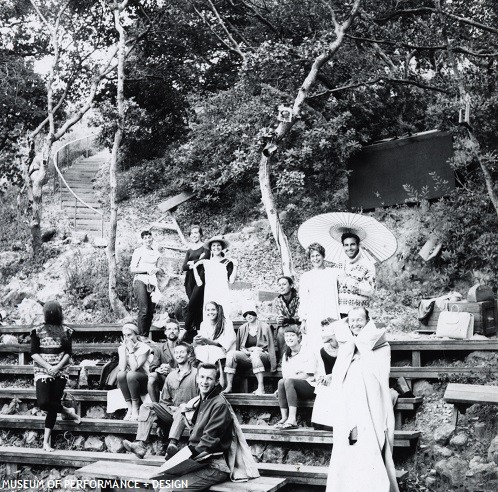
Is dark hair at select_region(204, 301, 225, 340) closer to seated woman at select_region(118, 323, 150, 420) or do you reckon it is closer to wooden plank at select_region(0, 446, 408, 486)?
seated woman at select_region(118, 323, 150, 420)

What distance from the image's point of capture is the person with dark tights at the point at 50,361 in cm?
700

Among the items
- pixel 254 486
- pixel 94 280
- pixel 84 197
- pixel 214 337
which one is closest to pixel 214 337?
pixel 214 337

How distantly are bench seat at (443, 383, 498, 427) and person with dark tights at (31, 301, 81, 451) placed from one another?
391 centimetres

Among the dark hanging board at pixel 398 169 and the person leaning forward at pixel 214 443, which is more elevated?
the dark hanging board at pixel 398 169

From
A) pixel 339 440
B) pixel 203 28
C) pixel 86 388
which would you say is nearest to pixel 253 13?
pixel 203 28

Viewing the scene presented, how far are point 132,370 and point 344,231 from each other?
2.76 m

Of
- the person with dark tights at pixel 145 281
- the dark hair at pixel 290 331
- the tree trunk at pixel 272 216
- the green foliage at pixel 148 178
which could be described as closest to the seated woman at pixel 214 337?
the dark hair at pixel 290 331

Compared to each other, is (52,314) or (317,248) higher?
(317,248)

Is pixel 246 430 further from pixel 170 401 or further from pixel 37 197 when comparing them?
pixel 37 197

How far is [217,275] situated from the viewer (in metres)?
8.27

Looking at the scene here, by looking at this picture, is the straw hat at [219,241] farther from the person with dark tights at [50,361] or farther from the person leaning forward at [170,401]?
the person with dark tights at [50,361]

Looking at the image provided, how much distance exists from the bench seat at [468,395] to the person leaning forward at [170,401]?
7.98 feet

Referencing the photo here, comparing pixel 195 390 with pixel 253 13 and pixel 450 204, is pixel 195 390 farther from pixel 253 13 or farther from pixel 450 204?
pixel 253 13

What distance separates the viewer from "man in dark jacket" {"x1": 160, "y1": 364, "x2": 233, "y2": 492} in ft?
17.9
